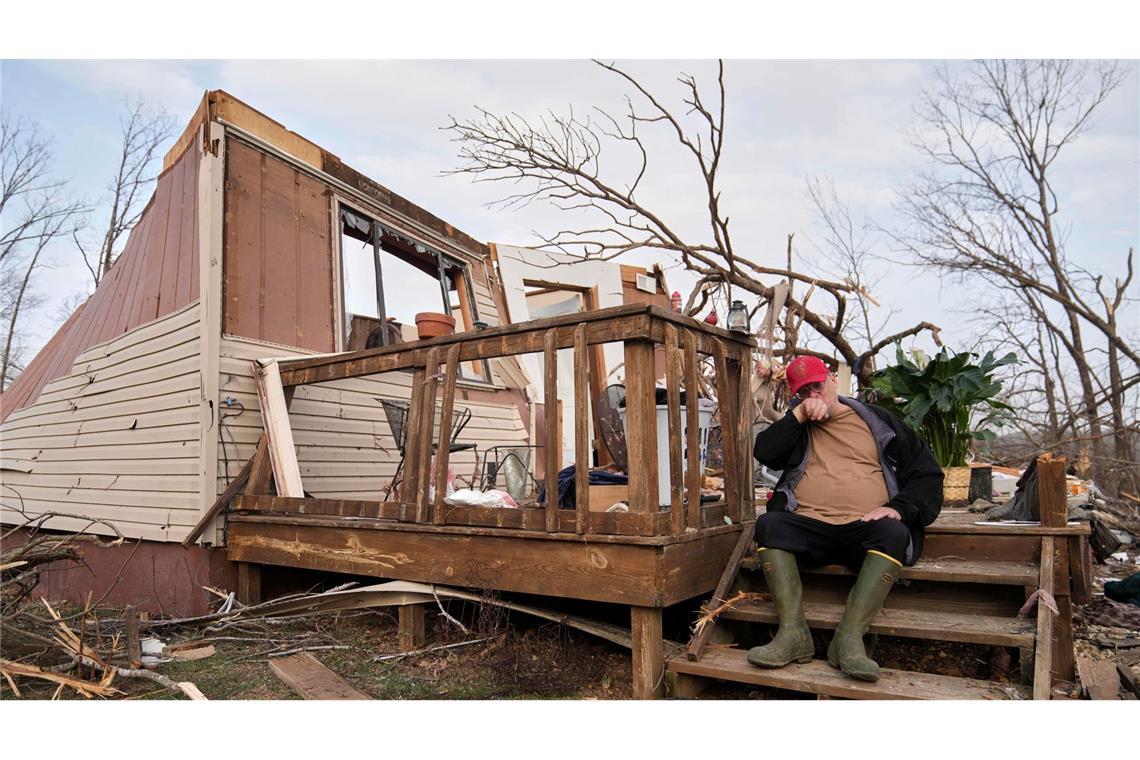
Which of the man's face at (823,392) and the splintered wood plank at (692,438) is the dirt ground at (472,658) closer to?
the splintered wood plank at (692,438)

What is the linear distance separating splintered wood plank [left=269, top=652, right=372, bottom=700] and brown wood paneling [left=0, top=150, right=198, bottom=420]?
121 inches

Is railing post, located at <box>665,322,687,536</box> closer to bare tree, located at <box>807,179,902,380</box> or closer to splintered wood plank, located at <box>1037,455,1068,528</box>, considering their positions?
splintered wood plank, located at <box>1037,455,1068,528</box>

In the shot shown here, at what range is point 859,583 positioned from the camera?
3076 millimetres

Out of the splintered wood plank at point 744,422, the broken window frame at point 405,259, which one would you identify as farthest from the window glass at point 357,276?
the splintered wood plank at point 744,422

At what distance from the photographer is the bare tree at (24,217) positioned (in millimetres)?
12844

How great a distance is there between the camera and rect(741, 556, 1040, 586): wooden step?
10.4 feet

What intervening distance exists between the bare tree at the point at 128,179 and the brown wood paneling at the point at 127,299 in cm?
985

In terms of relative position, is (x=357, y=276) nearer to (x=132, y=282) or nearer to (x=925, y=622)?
(x=132, y=282)

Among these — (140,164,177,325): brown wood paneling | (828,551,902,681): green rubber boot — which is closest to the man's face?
(828,551,902,681): green rubber boot

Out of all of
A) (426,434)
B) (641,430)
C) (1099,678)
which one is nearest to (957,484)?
(1099,678)

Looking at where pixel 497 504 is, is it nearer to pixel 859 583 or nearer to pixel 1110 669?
pixel 859 583

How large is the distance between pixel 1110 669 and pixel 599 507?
2.58m

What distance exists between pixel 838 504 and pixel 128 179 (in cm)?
1963

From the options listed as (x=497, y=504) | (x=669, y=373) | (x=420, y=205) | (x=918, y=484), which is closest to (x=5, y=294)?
(x=420, y=205)
